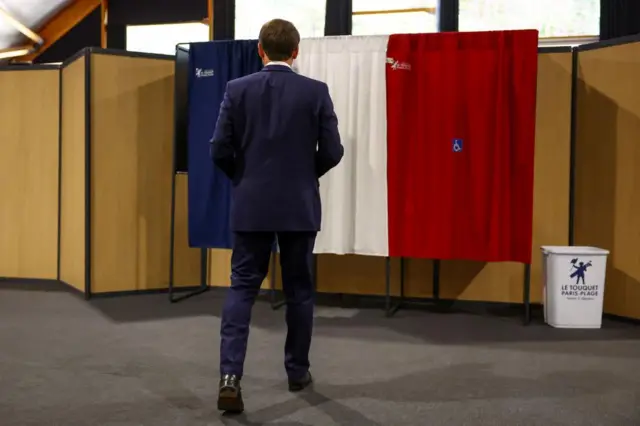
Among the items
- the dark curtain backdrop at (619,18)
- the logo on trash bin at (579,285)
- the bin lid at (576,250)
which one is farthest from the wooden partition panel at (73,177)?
the dark curtain backdrop at (619,18)

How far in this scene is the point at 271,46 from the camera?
2.21m

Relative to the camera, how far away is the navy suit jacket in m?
2.14

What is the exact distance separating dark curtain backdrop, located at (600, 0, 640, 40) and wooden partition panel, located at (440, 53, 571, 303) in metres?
1.01

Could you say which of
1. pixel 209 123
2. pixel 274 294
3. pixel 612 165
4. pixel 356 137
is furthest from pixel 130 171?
pixel 612 165

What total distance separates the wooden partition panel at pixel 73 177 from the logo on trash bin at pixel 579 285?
2.92 meters

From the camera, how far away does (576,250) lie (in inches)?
144

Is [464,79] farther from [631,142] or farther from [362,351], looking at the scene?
[362,351]

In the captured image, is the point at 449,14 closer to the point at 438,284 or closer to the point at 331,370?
the point at 438,284

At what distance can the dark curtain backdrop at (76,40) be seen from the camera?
29.5 ft

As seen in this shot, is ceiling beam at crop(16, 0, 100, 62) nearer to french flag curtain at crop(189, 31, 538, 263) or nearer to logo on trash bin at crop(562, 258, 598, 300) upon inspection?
french flag curtain at crop(189, 31, 538, 263)

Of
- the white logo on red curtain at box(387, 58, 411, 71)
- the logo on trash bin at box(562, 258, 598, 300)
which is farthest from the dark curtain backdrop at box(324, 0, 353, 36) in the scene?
the logo on trash bin at box(562, 258, 598, 300)

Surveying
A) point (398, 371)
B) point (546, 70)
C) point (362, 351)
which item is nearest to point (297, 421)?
point (398, 371)

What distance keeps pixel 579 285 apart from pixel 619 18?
2103 mm

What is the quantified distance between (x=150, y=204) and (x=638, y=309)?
2982mm
